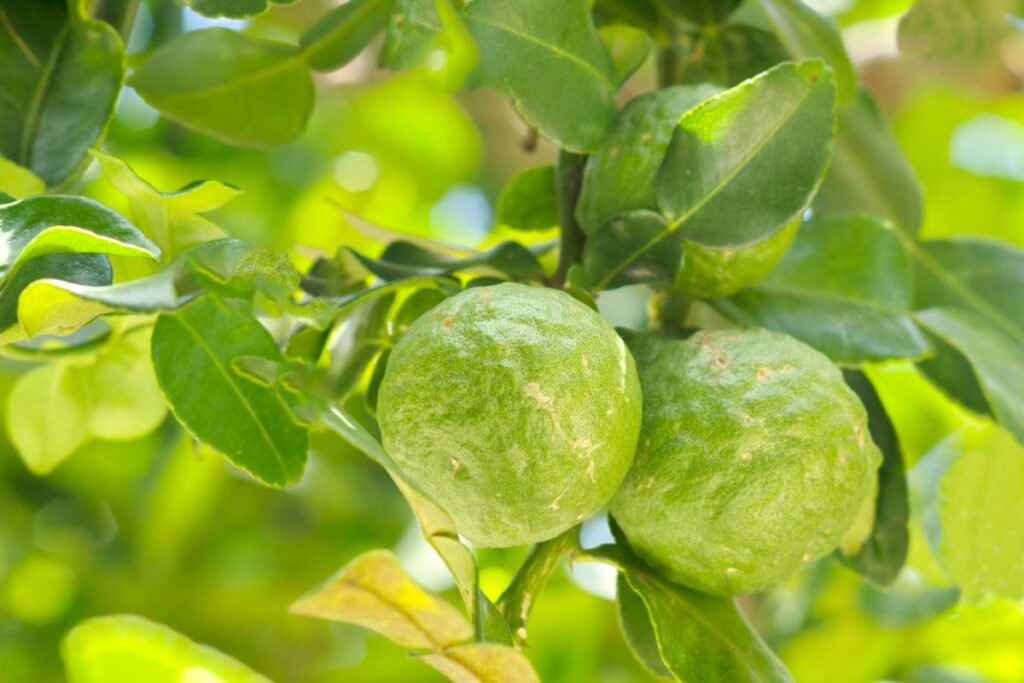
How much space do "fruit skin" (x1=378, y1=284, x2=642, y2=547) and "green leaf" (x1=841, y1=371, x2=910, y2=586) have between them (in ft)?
0.92

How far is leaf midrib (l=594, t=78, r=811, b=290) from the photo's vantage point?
672 mm

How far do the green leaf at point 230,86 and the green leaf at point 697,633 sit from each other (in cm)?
40

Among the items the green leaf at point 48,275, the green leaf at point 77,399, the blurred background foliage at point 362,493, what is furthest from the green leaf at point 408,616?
the blurred background foliage at point 362,493

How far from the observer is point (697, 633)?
66cm

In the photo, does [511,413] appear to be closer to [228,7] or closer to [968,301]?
[228,7]

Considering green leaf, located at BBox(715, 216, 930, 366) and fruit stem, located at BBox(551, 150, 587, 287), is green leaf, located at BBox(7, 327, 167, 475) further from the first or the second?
green leaf, located at BBox(715, 216, 930, 366)

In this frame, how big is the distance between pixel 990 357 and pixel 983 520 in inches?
7.6

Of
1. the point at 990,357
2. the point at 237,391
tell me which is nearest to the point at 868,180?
the point at 990,357

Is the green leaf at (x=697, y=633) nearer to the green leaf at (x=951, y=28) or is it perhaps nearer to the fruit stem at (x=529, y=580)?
the fruit stem at (x=529, y=580)

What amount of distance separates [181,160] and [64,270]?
102 centimetres

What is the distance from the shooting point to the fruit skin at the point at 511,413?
57 cm

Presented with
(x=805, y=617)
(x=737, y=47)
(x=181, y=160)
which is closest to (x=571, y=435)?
(x=737, y=47)

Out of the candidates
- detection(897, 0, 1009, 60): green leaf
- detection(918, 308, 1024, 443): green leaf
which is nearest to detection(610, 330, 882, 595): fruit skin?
detection(918, 308, 1024, 443): green leaf

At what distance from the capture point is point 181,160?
1.56 m
